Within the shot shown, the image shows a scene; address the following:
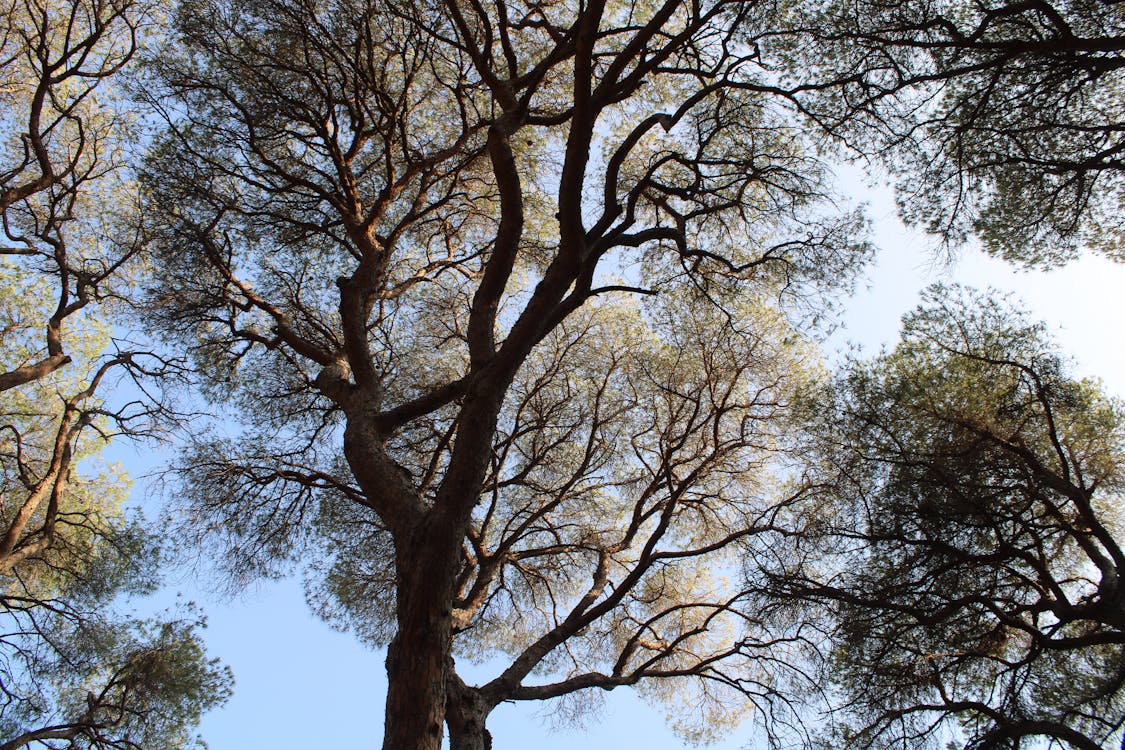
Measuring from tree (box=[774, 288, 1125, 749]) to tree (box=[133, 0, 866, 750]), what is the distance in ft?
3.20

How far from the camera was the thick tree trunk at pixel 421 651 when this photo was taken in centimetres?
353

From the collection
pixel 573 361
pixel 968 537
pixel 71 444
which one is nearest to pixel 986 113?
pixel 968 537

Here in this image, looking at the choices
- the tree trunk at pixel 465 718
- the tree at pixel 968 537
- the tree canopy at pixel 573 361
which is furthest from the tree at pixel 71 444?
the tree at pixel 968 537

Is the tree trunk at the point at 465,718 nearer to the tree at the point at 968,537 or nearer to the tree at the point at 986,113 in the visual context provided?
the tree at the point at 968,537

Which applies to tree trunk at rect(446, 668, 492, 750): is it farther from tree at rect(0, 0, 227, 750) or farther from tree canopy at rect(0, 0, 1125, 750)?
tree at rect(0, 0, 227, 750)

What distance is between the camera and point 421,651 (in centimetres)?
371

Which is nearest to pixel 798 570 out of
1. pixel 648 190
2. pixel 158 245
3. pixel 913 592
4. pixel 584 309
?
pixel 913 592

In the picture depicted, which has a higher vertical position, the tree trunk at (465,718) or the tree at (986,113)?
the tree at (986,113)

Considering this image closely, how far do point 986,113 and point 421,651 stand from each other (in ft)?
17.7

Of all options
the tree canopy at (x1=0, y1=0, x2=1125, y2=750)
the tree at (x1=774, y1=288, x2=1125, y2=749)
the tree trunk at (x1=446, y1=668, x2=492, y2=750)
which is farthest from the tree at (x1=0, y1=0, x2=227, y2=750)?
the tree at (x1=774, y1=288, x2=1125, y2=749)

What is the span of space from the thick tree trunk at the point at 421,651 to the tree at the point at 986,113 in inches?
169

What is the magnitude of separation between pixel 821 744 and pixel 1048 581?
2.28m

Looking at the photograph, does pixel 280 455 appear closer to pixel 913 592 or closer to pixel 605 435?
pixel 605 435

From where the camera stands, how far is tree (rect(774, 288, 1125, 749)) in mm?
4785
